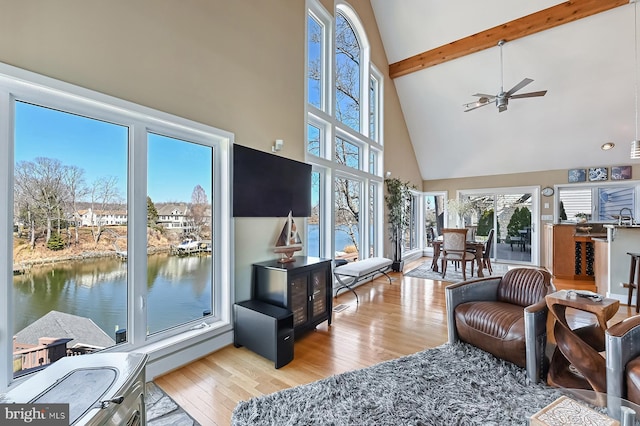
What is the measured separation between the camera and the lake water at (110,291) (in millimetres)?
1773

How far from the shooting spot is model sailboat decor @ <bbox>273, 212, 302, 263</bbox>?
330cm

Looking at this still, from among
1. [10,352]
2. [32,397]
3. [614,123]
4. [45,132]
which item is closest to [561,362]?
[32,397]

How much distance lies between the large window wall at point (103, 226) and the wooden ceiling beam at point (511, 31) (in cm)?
541

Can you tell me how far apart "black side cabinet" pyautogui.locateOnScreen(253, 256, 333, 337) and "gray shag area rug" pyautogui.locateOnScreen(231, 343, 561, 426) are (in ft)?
2.84

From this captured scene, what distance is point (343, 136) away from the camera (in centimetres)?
520

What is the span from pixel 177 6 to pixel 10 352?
2.80 metres

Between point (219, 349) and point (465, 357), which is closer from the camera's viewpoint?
point (465, 357)

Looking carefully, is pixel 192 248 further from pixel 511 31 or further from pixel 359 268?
pixel 511 31

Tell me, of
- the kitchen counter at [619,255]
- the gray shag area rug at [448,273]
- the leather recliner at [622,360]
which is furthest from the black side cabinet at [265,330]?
the kitchen counter at [619,255]

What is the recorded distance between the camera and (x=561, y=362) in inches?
86.9

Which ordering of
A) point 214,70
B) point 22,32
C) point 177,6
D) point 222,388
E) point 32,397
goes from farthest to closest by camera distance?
point 214,70
point 177,6
point 222,388
point 22,32
point 32,397

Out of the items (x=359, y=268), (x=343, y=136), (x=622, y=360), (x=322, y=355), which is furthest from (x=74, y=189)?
(x=343, y=136)

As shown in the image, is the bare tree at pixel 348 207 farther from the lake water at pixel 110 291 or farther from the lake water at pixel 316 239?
the lake water at pixel 110 291

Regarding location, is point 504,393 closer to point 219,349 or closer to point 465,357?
point 465,357
